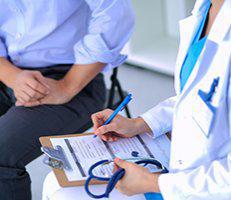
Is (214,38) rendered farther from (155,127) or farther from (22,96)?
(22,96)

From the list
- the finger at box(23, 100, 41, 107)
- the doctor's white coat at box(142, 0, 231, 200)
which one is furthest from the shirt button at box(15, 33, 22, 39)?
the doctor's white coat at box(142, 0, 231, 200)

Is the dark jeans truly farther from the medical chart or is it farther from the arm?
the medical chart

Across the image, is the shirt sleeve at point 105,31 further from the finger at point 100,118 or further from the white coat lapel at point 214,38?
the white coat lapel at point 214,38

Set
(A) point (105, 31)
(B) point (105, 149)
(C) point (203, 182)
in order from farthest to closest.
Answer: (A) point (105, 31) < (B) point (105, 149) < (C) point (203, 182)

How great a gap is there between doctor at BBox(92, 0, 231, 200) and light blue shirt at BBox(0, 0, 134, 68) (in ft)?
1.64

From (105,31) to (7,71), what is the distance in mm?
367

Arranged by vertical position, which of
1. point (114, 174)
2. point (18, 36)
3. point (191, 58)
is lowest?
point (114, 174)

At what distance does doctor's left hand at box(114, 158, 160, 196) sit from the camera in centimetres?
123

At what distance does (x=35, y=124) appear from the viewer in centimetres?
170

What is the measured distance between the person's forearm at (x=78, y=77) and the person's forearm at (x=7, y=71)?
0.17 meters

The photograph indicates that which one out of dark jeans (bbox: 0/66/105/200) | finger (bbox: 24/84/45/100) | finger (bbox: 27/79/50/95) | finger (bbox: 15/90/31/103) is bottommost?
dark jeans (bbox: 0/66/105/200)

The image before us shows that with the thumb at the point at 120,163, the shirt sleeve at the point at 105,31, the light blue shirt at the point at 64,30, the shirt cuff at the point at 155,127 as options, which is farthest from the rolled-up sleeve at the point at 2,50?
the thumb at the point at 120,163

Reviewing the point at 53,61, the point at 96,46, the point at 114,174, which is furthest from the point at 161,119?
the point at 53,61

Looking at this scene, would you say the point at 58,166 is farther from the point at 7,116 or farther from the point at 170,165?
the point at 7,116
